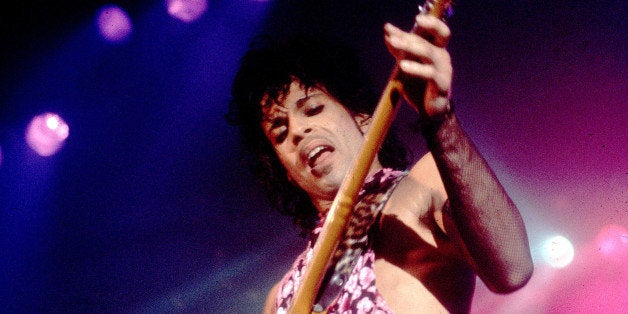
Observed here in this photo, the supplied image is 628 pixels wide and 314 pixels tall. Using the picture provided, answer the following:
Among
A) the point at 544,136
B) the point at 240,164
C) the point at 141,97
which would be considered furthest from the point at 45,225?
the point at 544,136

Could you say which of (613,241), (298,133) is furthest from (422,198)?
(613,241)

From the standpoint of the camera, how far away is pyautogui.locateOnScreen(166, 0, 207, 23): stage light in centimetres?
318

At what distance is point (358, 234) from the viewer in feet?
5.45

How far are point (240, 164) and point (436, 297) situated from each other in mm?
2327

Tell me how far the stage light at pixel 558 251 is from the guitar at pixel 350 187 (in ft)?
7.13

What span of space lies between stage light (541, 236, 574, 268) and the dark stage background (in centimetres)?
5

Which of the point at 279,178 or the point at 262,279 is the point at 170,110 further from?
the point at 262,279

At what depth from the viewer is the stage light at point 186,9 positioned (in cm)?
318

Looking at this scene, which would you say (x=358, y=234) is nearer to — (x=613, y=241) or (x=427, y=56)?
(x=427, y=56)

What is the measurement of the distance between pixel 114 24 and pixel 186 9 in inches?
20.2

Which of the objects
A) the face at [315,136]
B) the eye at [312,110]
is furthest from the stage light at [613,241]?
the eye at [312,110]

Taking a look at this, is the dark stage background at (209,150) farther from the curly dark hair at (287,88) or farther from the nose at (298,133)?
the nose at (298,133)

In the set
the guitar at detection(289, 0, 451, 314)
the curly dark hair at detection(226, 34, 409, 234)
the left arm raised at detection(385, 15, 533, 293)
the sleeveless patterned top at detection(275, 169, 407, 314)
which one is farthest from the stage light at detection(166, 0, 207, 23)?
the left arm raised at detection(385, 15, 533, 293)

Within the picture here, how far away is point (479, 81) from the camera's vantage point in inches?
108
